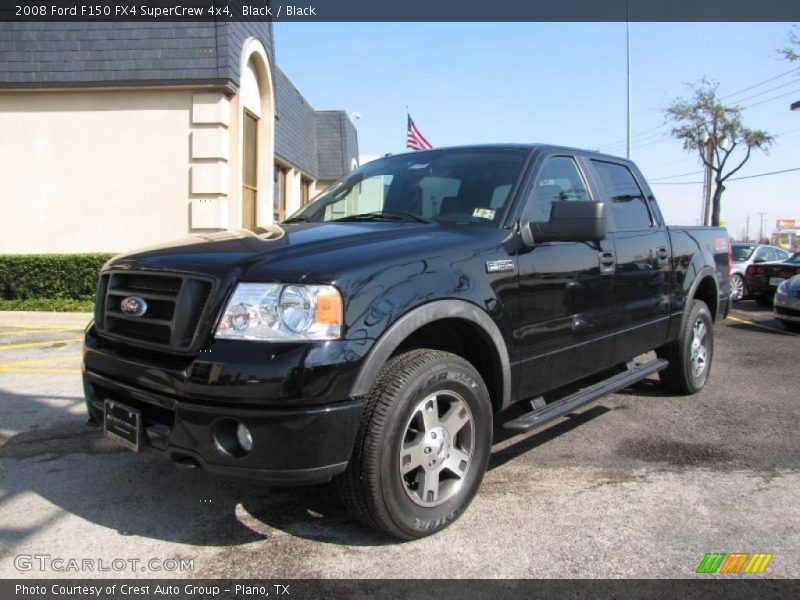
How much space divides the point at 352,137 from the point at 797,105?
14922mm

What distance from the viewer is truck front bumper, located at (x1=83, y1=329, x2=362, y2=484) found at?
93.8 inches

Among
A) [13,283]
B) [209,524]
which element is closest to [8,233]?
[13,283]

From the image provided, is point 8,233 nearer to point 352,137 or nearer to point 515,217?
point 515,217

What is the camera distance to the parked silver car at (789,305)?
9.58 m

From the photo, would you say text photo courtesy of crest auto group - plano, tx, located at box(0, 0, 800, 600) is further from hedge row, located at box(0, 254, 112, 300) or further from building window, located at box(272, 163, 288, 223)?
building window, located at box(272, 163, 288, 223)

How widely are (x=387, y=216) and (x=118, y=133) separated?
32.2 ft

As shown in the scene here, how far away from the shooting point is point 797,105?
17.9m

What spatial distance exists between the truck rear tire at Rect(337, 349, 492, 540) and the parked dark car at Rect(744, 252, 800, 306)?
1158cm

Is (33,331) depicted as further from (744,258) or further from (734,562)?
(744,258)

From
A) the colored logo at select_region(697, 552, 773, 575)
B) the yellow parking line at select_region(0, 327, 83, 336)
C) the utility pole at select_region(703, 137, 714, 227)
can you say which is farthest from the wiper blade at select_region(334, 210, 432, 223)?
the utility pole at select_region(703, 137, 714, 227)

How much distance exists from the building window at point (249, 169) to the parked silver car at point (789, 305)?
9920 mm

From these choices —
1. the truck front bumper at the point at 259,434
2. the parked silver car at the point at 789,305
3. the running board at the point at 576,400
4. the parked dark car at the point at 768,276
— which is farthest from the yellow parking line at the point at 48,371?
the parked dark car at the point at 768,276

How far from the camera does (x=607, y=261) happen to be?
159 inches

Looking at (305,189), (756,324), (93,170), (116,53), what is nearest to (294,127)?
(305,189)
